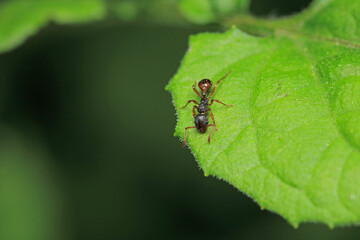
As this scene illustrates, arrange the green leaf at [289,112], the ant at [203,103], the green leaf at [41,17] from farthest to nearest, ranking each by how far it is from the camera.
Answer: the green leaf at [41,17], the ant at [203,103], the green leaf at [289,112]

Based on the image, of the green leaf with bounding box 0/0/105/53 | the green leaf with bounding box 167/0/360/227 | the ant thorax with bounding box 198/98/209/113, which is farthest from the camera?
the green leaf with bounding box 0/0/105/53

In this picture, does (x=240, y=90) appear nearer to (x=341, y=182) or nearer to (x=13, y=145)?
A: (x=341, y=182)

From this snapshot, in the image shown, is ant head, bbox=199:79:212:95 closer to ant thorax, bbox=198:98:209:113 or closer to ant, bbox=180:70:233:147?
ant, bbox=180:70:233:147

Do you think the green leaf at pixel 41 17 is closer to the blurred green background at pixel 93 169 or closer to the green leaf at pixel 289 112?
the blurred green background at pixel 93 169

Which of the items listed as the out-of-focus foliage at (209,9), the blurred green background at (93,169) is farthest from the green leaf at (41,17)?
the out-of-focus foliage at (209,9)

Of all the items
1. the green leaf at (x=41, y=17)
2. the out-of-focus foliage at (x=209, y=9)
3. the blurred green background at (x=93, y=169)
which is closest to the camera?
the out-of-focus foliage at (x=209, y=9)

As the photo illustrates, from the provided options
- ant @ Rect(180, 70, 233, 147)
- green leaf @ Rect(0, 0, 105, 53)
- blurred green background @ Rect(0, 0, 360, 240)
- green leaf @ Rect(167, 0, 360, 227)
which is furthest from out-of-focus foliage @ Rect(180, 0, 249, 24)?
blurred green background @ Rect(0, 0, 360, 240)

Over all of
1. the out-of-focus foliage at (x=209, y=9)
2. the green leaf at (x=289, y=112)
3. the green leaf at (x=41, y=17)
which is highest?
the green leaf at (x=41, y=17)
